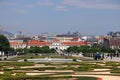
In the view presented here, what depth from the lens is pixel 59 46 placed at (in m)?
162

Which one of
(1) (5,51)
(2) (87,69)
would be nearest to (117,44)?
(1) (5,51)

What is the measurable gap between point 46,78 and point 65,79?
0.80 meters

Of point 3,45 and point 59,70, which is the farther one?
point 3,45

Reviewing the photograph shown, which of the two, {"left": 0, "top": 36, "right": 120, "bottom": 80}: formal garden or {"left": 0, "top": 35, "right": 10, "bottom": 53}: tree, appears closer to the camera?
{"left": 0, "top": 36, "right": 120, "bottom": 80}: formal garden

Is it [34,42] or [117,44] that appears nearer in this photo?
[117,44]

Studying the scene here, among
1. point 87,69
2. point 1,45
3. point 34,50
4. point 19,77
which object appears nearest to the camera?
point 19,77

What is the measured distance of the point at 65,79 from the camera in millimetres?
16000

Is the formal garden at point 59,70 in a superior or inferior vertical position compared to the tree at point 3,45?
inferior

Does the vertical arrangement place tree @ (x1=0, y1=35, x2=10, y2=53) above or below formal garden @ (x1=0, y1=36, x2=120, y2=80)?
above

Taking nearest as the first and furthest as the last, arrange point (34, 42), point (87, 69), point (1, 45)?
point (87, 69), point (1, 45), point (34, 42)

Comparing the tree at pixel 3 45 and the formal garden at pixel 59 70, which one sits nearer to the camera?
the formal garden at pixel 59 70

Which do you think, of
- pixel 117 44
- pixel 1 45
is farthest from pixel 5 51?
pixel 117 44

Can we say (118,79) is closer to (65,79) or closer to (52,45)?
(65,79)

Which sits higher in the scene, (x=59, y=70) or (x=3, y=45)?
(x=3, y=45)
